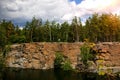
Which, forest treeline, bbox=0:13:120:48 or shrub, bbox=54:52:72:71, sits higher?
forest treeline, bbox=0:13:120:48

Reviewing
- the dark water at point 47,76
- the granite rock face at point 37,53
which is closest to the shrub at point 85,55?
the granite rock face at point 37,53

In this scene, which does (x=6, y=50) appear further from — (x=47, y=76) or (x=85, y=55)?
(x=47, y=76)

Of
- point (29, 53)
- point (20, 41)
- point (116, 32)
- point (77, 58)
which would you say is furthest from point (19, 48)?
point (116, 32)

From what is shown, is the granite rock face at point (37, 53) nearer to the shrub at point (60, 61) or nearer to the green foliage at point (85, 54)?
the shrub at point (60, 61)

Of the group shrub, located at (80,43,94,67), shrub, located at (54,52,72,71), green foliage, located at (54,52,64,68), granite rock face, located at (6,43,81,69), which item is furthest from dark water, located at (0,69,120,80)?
granite rock face, located at (6,43,81,69)

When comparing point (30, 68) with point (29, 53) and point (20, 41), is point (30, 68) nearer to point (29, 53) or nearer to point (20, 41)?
point (29, 53)

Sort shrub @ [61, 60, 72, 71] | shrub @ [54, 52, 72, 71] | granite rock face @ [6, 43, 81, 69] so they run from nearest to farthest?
shrub @ [61, 60, 72, 71] → shrub @ [54, 52, 72, 71] → granite rock face @ [6, 43, 81, 69]

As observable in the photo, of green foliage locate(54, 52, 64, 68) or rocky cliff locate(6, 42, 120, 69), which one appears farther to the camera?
rocky cliff locate(6, 42, 120, 69)

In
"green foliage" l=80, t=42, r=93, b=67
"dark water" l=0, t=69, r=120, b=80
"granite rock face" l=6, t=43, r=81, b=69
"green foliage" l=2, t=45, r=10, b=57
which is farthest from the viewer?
"granite rock face" l=6, t=43, r=81, b=69

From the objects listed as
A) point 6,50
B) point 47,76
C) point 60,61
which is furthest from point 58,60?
point 47,76

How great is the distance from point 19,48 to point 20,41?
11.9 m

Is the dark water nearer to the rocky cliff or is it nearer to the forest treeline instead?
the rocky cliff

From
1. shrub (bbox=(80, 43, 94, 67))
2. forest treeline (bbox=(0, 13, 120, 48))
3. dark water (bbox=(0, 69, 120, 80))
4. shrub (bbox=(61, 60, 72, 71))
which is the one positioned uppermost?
forest treeline (bbox=(0, 13, 120, 48))

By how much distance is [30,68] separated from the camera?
337 feet
